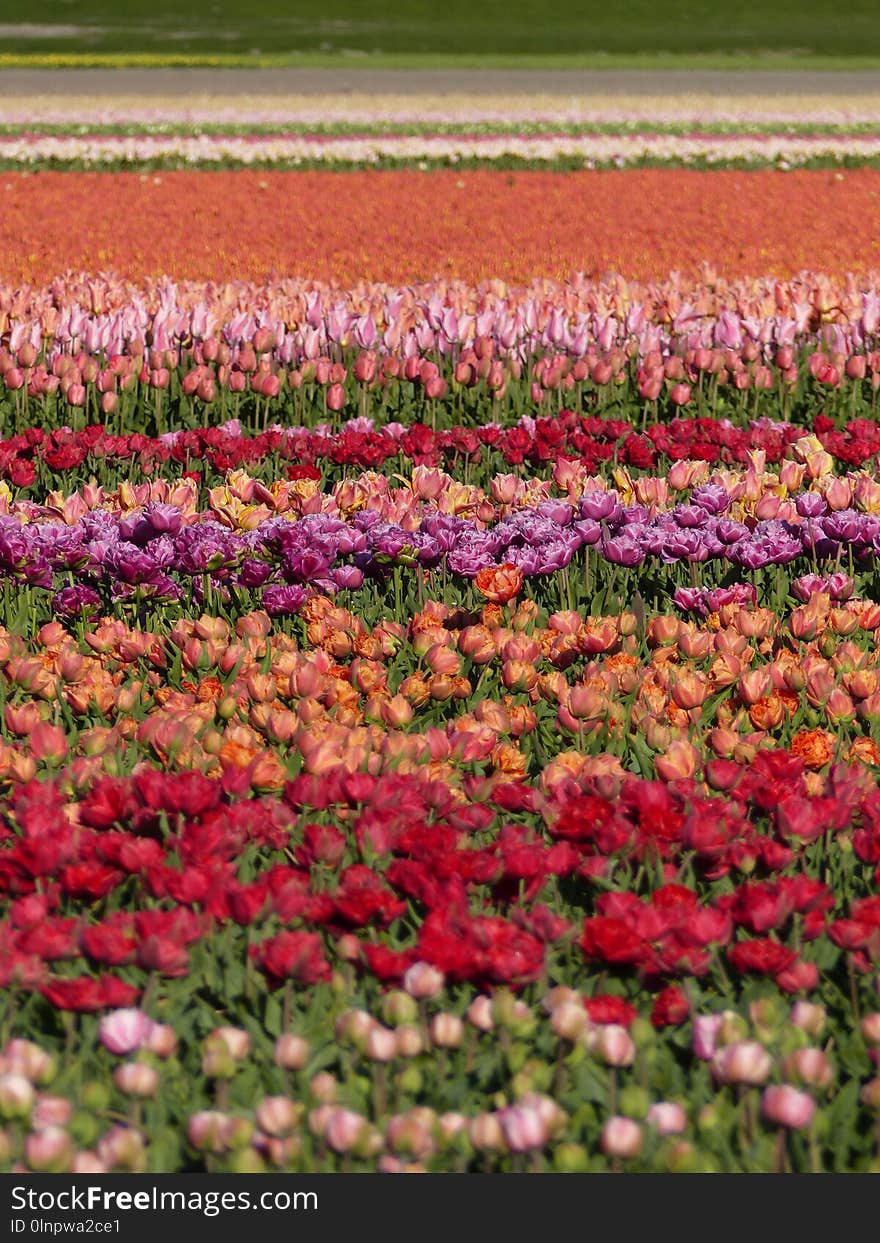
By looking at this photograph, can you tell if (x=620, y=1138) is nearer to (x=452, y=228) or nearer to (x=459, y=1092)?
(x=459, y=1092)

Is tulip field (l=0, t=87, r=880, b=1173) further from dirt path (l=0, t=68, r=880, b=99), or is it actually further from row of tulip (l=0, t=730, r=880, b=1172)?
dirt path (l=0, t=68, r=880, b=99)

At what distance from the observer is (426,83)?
35.3 meters

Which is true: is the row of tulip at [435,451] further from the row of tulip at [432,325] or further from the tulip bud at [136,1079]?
the tulip bud at [136,1079]

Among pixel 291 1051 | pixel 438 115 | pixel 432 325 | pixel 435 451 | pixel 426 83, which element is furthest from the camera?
pixel 426 83

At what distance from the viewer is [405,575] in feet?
15.7

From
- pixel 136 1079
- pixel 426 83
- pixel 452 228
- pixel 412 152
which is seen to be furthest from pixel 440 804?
pixel 426 83

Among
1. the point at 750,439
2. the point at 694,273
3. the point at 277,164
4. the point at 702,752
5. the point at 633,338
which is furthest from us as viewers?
the point at 277,164

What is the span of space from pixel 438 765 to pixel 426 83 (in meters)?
34.5

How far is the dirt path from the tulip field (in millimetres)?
27697

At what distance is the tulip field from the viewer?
7.43ft

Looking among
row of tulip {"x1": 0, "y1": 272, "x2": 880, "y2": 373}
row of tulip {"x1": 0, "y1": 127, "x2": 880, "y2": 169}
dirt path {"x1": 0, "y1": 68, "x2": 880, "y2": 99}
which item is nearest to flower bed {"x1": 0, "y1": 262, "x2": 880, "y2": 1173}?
row of tulip {"x1": 0, "y1": 272, "x2": 880, "y2": 373}
